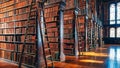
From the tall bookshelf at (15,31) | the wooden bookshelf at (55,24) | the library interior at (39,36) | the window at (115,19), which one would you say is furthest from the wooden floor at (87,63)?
the window at (115,19)

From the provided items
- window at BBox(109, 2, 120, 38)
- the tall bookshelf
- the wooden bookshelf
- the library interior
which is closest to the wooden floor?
the library interior

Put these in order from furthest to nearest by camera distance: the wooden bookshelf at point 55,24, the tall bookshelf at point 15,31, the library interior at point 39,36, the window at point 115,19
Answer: the window at point 115,19 → the wooden bookshelf at point 55,24 → the tall bookshelf at point 15,31 → the library interior at point 39,36

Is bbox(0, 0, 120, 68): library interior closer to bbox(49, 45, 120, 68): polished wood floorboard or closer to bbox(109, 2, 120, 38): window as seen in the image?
bbox(49, 45, 120, 68): polished wood floorboard

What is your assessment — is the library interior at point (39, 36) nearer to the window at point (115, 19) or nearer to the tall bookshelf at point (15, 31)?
the tall bookshelf at point (15, 31)

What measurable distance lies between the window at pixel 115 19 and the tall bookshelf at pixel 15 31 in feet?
46.9

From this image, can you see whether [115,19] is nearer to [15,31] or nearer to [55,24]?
[55,24]

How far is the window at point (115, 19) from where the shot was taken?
16938 millimetres

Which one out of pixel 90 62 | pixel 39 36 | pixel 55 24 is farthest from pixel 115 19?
pixel 39 36

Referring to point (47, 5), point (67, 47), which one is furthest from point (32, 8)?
point (67, 47)

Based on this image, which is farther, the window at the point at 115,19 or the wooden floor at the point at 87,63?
the window at the point at 115,19

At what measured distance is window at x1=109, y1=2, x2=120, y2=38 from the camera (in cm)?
1694

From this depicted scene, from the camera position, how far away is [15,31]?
4801mm

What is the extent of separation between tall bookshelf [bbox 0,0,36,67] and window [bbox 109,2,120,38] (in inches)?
563

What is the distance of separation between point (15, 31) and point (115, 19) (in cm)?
1493
